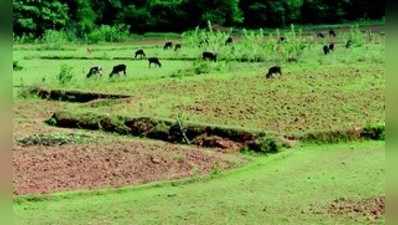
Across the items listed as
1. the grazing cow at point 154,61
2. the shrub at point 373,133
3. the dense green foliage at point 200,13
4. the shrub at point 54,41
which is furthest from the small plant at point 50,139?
the dense green foliage at point 200,13

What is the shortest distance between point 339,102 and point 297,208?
306 inches

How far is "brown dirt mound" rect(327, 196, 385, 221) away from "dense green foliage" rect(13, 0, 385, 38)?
38.0 m

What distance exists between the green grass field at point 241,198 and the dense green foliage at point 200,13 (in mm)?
35618

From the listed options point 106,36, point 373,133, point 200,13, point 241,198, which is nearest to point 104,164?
point 241,198

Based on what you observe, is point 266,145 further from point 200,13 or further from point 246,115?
point 200,13

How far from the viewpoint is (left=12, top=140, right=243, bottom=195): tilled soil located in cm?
1005

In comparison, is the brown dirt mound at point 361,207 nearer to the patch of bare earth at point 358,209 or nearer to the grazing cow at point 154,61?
the patch of bare earth at point 358,209

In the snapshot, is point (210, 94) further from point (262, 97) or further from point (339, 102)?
point (339, 102)

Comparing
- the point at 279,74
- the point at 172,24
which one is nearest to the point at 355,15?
the point at 172,24

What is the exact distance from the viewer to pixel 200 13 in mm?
48188

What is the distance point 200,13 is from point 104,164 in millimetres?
37763

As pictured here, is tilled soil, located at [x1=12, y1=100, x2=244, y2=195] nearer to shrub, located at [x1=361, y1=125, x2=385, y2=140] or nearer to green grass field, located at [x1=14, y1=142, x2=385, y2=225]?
green grass field, located at [x1=14, y1=142, x2=385, y2=225]

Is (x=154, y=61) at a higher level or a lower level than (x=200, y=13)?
lower

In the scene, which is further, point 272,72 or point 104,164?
point 272,72
